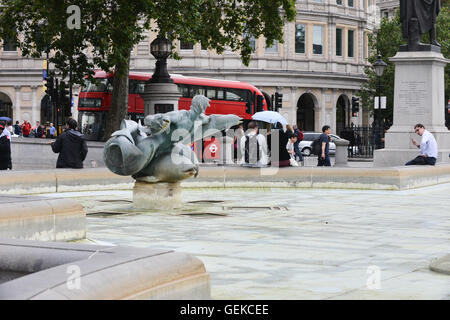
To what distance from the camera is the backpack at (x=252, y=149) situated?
706 inches

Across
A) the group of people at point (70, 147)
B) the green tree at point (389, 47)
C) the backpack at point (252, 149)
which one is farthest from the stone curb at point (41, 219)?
the green tree at point (389, 47)

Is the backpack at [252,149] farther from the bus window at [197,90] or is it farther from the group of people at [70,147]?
the bus window at [197,90]

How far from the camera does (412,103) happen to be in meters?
22.7

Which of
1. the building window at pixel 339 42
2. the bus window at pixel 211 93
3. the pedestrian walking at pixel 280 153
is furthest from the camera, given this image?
the building window at pixel 339 42

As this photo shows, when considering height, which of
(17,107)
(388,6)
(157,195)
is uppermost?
(388,6)

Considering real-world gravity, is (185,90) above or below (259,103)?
above

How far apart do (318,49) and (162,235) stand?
2335 inches

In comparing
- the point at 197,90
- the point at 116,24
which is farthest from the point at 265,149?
the point at 197,90

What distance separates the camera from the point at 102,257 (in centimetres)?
463

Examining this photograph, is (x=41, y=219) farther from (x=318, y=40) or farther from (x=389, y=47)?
(x=318, y=40)

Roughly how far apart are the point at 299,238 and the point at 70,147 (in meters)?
6.72

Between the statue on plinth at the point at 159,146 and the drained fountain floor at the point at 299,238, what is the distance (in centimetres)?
60

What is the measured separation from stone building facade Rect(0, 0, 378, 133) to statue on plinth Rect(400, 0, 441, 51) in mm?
39833

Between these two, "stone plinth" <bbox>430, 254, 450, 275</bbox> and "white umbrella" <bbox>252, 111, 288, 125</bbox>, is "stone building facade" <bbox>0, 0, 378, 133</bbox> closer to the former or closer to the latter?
"white umbrella" <bbox>252, 111, 288, 125</bbox>
